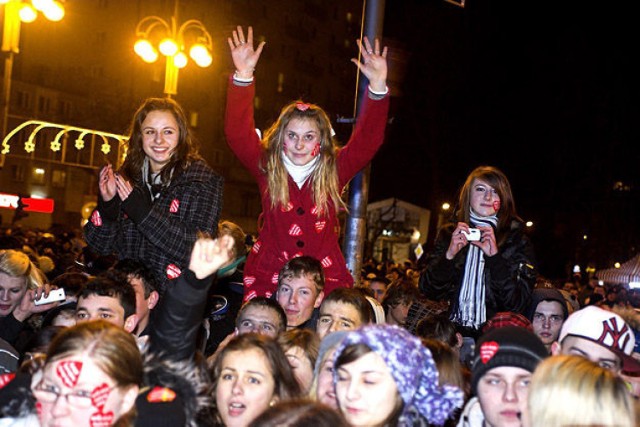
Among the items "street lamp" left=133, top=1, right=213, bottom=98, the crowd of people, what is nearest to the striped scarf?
the crowd of people

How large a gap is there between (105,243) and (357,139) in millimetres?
1968

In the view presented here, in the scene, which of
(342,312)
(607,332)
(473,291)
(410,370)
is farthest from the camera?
(473,291)

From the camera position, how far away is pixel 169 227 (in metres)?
5.42

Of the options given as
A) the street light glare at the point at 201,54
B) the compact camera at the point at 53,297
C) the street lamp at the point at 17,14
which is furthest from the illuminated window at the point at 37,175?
the compact camera at the point at 53,297

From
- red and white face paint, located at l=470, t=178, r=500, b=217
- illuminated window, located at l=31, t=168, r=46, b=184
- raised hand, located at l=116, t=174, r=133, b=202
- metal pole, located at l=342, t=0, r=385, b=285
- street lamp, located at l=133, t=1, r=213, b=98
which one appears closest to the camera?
raised hand, located at l=116, t=174, r=133, b=202

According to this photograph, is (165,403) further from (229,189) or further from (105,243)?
(229,189)

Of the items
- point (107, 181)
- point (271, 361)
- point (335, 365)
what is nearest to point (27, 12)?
point (107, 181)

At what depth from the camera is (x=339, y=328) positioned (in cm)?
588

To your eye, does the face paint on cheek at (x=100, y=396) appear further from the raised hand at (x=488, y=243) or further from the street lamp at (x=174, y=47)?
the street lamp at (x=174, y=47)

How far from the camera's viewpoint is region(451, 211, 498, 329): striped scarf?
6.50m

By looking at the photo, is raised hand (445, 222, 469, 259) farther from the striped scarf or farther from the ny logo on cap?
the ny logo on cap

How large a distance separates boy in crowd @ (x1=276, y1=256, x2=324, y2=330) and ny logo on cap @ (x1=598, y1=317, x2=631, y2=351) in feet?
7.07

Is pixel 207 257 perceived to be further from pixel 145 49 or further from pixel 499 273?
pixel 145 49

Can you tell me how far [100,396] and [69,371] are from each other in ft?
0.58
